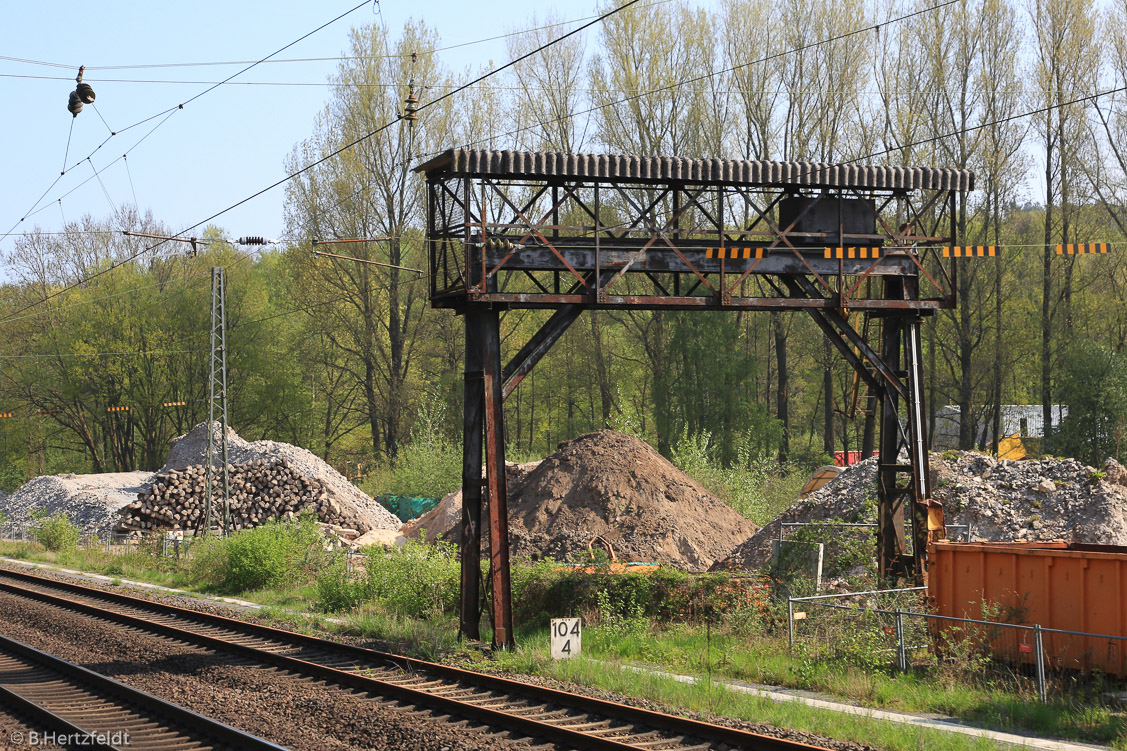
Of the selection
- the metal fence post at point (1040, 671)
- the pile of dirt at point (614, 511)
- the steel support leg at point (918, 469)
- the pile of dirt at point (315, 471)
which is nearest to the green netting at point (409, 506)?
the pile of dirt at point (315, 471)

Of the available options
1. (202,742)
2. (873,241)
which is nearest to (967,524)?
(873,241)

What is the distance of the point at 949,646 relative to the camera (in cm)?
1383

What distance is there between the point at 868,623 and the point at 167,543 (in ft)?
79.2

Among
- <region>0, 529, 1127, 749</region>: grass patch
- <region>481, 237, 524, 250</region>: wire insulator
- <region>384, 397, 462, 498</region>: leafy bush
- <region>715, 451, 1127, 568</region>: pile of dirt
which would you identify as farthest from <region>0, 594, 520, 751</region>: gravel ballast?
<region>384, 397, 462, 498</region>: leafy bush

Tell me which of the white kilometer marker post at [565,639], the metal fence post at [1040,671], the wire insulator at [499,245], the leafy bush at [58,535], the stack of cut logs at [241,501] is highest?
the wire insulator at [499,245]

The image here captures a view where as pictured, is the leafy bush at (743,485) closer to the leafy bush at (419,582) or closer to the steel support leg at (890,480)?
the steel support leg at (890,480)

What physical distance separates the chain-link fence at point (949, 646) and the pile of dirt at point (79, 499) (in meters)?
33.2

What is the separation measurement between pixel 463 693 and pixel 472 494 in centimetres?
414

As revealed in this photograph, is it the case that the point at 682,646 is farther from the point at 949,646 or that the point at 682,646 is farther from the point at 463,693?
the point at 463,693

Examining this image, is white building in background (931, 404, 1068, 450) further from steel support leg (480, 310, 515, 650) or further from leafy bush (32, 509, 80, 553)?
steel support leg (480, 310, 515, 650)

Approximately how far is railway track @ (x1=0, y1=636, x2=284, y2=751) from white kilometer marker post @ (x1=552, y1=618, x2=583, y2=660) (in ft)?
17.3

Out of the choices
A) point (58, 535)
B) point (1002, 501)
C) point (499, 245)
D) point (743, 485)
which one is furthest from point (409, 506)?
point (499, 245)

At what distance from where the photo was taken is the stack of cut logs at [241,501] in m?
37.6

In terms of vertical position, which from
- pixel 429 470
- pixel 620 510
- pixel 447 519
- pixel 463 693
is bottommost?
pixel 447 519
